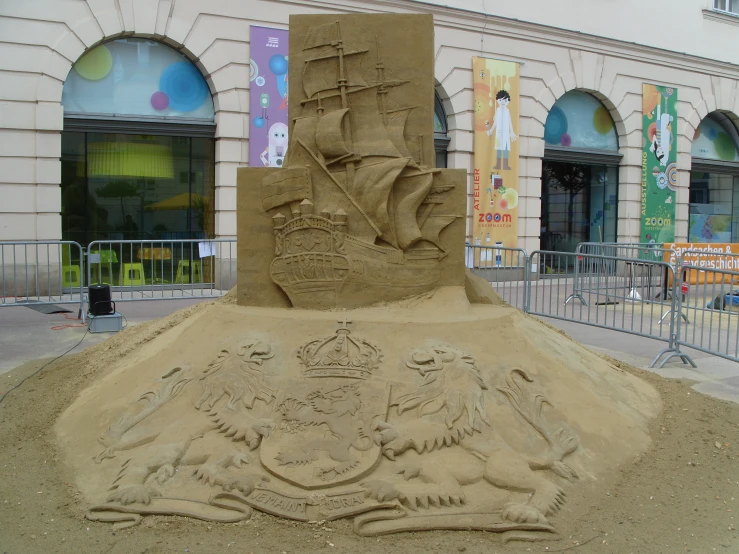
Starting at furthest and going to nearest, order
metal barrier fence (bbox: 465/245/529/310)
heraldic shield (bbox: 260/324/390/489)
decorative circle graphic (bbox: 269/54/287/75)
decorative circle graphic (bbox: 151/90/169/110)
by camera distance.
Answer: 1. decorative circle graphic (bbox: 269/54/287/75)
2. decorative circle graphic (bbox: 151/90/169/110)
3. metal barrier fence (bbox: 465/245/529/310)
4. heraldic shield (bbox: 260/324/390/489)

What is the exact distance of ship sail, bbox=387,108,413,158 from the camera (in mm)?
6223

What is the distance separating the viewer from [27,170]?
12.1 meters

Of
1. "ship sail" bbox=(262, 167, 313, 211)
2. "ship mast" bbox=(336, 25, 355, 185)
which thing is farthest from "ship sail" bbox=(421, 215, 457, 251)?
"ship sail" bbox=(262, 167, 313, 211)

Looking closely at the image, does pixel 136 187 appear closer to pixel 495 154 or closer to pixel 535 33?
pixel 495 154

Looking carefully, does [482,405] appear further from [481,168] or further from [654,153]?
[654,153]

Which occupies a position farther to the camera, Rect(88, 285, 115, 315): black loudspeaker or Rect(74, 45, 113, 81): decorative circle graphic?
Rect(74, 45, 113, 81): decorative circle graphic

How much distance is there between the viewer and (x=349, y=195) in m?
6.10

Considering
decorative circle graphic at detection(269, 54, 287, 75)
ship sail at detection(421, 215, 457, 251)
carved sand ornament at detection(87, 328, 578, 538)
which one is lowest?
carved sand ornament at detection(87, 328, 578, 538)

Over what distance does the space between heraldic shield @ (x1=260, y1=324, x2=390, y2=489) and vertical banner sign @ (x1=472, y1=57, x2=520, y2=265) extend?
1114 cm

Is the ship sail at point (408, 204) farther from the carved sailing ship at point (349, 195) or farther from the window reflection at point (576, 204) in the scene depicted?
the window reflection at point (576, 204)

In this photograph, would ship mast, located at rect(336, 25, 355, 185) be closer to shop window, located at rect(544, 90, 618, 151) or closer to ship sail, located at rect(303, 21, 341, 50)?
ship sail, located at rect(303, 21, 341, 50)

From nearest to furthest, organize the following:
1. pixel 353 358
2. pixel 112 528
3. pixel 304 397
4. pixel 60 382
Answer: pixel 112 528
pixel 304 397
pixel 353 358
pixel 60 382

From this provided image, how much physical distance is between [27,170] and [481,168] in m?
9.15

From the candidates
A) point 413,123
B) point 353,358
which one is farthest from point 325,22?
point 353,358
